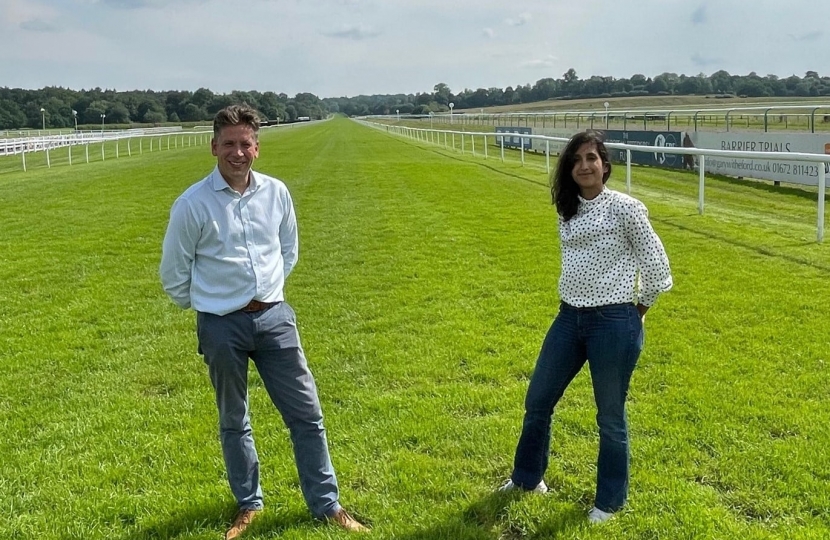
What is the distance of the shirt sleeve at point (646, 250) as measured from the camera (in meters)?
3.01

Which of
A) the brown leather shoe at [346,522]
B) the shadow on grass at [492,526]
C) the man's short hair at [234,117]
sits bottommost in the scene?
the shadow on grass at [492,526]

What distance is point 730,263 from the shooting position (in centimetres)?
812

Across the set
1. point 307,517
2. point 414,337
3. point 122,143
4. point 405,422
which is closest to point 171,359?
point 414,337

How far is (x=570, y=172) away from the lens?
3139 millimetres

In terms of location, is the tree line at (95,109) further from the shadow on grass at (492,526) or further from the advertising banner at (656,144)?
the shadow on grass at (492,526)

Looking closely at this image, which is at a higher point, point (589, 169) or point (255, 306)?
point (589, 169)

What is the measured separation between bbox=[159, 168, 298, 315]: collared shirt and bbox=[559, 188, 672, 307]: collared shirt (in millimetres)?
1296

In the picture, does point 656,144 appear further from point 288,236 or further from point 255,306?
point 255,306

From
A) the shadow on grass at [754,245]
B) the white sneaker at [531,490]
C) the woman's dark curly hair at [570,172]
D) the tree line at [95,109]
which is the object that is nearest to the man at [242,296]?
the white sneaker at [531,490]

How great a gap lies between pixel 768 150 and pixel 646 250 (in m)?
17.6

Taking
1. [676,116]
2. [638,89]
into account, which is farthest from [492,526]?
[638,89]

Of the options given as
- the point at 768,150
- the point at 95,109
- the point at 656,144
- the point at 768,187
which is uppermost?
the point at 95,109

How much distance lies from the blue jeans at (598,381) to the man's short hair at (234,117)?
5.02ft

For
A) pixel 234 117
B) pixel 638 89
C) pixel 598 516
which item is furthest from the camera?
pixel 638 89
